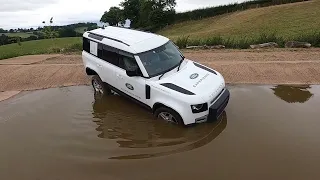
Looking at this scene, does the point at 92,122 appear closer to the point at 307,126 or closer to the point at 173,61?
the point at 173,61

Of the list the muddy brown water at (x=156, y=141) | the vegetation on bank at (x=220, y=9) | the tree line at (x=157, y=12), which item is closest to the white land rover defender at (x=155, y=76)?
the muddy brown water at (x=156, y=141)

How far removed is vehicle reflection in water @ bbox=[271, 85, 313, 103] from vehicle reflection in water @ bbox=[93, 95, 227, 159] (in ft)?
7.08

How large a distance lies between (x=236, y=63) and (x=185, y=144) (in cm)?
591

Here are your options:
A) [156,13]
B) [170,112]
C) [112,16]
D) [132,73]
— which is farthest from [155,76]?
[112,16]

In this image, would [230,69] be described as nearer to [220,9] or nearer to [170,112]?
[170,112]

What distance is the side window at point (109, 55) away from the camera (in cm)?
851

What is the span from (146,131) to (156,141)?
52 cm

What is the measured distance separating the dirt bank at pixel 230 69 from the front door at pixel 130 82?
3116 millimetres

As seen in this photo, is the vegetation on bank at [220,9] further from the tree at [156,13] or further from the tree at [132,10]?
the tree at [132,10]

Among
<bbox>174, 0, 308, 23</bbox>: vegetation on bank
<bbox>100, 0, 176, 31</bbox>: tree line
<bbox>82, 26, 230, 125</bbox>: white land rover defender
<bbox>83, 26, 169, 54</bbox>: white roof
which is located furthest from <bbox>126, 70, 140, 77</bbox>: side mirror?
<bbox>100, 0, 176, 31</bbox>: tree line

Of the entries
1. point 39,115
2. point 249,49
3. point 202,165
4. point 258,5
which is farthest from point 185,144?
point 258,5

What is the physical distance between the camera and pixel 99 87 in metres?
9.64

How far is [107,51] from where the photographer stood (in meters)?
8.77

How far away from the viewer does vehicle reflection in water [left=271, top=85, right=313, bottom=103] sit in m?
8.89
